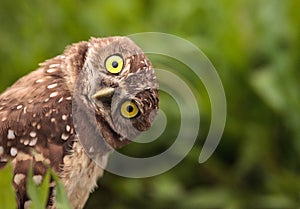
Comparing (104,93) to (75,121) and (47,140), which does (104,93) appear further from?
(47,140)

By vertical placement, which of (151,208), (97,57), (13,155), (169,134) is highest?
(169,134)

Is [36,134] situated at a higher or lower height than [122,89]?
lower

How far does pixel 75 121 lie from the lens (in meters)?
4.19

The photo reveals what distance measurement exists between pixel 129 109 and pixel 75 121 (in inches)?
12.1

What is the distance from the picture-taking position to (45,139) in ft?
13.8

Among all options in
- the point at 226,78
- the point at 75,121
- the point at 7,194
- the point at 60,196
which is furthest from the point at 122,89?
the point at 226,78

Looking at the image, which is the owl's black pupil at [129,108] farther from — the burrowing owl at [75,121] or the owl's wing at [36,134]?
the owl's wing at [36,134]

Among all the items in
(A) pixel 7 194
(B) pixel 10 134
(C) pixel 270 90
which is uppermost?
(C) pixel 270 90

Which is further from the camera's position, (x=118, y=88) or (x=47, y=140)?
(x=47, y=140)

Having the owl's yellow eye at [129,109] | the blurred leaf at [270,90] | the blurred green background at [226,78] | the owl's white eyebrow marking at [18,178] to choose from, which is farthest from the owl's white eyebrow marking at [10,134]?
the blurred leaf at [270,90]

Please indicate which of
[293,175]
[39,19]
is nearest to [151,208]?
[293,175]

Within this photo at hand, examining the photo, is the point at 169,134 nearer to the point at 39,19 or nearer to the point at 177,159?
the point at 177,159

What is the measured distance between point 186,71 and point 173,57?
26 cm

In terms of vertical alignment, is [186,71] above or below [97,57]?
above
